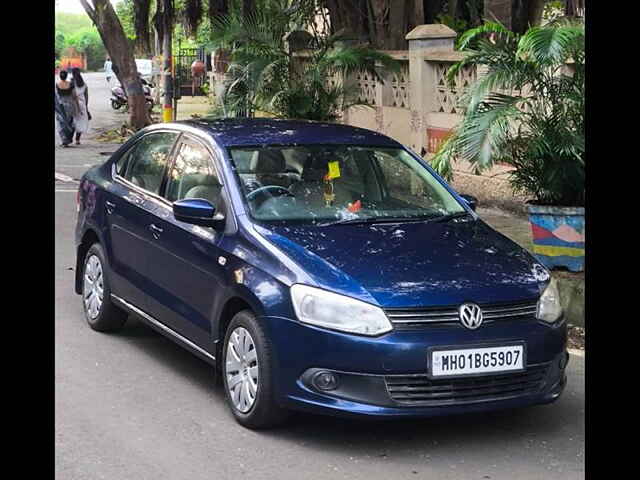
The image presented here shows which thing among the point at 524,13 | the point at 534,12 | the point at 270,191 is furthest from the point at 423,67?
the point at 270,191

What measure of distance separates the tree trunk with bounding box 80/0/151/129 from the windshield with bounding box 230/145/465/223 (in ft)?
61.5

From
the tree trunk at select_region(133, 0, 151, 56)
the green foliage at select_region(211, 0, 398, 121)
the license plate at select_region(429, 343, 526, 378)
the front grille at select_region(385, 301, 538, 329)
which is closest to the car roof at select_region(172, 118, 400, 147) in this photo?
the front grille at select_region(385, 301, 538, 329)

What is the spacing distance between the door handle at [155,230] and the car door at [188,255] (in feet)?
0.05

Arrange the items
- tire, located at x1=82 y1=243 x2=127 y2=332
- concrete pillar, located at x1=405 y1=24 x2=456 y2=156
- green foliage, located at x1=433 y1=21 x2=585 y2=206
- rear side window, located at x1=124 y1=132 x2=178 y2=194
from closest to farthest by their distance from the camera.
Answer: rear side window, located at x1=124 y1=132 x2=178 y2=194 < tire, located at x1=82 y1=243 x2=127 y2=332 < green foliage, located at x1=433 y1=21 x2=585 y2=206 < concrete pillar, located at x1=405 y1=24 x2=456 y2=156

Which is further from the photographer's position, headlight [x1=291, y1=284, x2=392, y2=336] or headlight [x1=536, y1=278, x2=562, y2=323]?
headlight [x1=536, y1=278, x2=562, y2=323]

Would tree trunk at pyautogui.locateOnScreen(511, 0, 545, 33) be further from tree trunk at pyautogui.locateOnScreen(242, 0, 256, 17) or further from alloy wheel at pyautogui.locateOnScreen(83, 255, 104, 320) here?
alloy wheel at pyautogui.locateOnScreen(83, 255, 104, 320)

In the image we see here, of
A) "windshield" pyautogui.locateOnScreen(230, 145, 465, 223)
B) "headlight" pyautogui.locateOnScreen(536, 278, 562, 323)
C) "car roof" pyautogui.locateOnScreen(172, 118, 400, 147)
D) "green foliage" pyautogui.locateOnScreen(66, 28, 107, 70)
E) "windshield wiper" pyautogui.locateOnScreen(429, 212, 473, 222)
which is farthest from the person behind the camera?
"green foliage" pyautogui.locateOnScreen(66, 28, 107, 70)

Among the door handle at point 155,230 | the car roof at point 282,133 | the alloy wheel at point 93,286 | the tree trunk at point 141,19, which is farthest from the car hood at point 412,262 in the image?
the tree trunk at point 141,19

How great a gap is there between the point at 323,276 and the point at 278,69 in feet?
30.9

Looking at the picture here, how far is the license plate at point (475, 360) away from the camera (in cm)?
585

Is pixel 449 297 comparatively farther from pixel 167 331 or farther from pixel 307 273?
pixel 167 331

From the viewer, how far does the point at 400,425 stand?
6.48 m

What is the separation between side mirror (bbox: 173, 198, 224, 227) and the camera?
683 centimetres

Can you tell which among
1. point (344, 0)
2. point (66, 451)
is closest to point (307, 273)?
point (66, 451)
